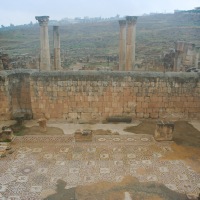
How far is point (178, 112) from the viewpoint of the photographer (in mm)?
12359

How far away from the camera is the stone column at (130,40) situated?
14.8m

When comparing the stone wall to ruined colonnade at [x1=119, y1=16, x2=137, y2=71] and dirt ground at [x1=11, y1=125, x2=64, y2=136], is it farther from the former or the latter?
ruined colonnade at [x1=119, y1=16, x2=137, y2=71]

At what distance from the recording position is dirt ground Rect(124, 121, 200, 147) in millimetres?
10484

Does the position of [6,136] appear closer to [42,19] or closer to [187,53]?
[42,19]

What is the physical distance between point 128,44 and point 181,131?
612cm

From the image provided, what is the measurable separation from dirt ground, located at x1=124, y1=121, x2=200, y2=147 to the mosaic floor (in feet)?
1.79

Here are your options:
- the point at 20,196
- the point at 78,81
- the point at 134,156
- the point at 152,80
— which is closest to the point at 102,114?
the point at 78,81

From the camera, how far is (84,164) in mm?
8875

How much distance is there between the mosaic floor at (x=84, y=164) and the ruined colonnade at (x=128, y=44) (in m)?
5.92

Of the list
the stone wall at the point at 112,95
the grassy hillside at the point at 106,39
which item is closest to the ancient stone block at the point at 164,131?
the stone wall at the point at 112,95

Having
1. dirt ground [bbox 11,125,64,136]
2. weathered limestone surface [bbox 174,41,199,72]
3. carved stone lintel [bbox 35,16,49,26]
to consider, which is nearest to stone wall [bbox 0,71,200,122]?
dirt ground [bbox 11,125,64,136]

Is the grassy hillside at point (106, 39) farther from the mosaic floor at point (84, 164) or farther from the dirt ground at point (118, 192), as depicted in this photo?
the dirt ground at point (118, 192)

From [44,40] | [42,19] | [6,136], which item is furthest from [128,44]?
[6,136]

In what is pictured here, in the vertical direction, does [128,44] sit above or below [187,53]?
above
